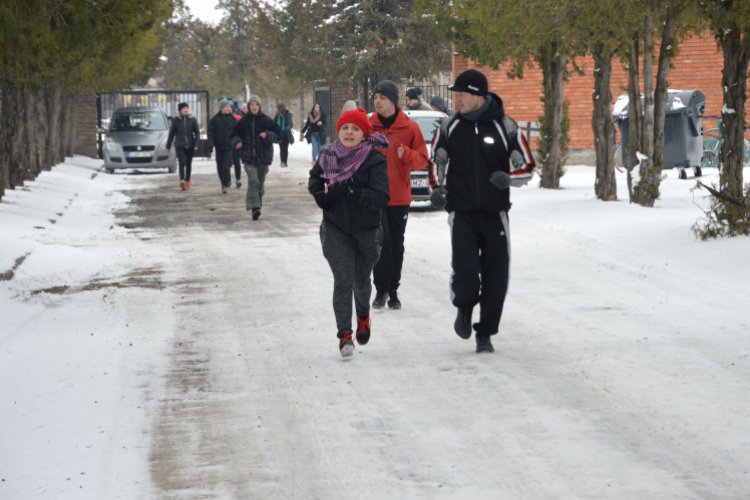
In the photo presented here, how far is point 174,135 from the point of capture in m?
20.8

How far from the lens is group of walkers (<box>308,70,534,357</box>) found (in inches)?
249

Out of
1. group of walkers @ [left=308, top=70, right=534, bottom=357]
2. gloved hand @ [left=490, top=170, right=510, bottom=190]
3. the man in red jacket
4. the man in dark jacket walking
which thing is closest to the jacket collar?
the man in red jacket

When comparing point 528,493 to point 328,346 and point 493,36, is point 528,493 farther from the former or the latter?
point 493,36

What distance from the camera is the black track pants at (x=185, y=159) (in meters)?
21.3

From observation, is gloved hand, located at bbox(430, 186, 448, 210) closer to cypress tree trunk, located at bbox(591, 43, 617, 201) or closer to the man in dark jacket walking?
the man in dark jacket walking

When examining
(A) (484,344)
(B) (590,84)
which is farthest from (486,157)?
(B) (590,84)

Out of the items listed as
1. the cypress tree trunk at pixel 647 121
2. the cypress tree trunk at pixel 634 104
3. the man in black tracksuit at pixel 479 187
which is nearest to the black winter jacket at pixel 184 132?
the cypress tree trunk at pixel 634 104

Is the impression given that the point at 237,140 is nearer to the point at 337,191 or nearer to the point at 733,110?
the point at 733,110

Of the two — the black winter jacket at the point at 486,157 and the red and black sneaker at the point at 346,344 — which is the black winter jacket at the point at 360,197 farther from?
the red and black sneaker at the point at 346,344

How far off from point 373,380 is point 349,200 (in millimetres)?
1277

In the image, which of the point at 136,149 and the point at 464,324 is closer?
the point at 464,324

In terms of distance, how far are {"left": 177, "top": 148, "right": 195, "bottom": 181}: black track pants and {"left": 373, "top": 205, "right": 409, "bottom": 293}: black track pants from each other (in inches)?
548

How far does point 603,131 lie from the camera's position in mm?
Answer: 16172

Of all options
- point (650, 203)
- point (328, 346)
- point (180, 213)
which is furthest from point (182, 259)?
point (650, 203)
